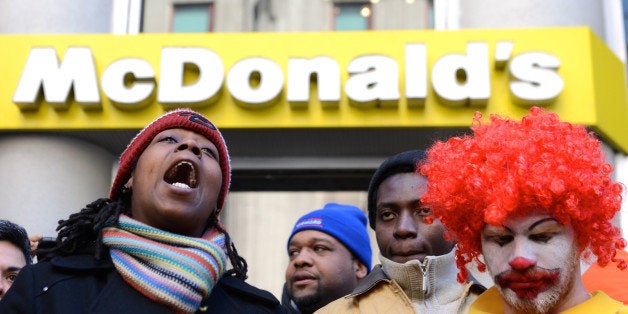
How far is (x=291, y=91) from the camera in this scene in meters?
6.09

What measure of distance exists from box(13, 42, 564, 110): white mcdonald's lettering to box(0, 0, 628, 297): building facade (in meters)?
0.01

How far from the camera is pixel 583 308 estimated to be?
88.7 inches

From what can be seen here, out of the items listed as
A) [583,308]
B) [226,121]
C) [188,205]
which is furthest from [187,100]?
[583,308]

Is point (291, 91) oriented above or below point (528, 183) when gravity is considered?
below

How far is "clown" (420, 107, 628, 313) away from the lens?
2277 millimetres

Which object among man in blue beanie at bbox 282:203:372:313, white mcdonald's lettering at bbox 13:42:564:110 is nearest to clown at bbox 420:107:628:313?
man in blue beanie at bbox 282:203:372:313

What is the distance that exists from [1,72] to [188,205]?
4481 mm

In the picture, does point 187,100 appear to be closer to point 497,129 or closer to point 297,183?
point 297,183

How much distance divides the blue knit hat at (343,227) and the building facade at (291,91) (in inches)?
64.6

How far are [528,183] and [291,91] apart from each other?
3.91 metres

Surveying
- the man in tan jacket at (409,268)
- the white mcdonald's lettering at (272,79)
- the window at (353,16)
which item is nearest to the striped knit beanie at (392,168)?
the man in tan jacket at (409,268)

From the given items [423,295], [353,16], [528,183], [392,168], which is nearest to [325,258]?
[392,168]

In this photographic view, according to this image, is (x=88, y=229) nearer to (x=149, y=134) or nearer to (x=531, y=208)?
(x=149, y=134)

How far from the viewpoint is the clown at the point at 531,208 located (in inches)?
89.7
